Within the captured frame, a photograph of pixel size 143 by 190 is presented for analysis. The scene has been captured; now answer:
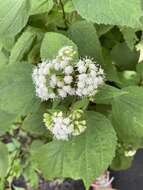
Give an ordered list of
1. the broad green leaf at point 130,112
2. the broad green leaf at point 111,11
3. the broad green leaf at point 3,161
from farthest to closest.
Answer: the broad green leaf at point 3,161 < the broad green leaf at point 130,112 < the broad green leaf at point 111,11

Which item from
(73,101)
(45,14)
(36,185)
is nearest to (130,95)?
(73,101)

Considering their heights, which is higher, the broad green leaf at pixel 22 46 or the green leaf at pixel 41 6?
the green leaf at pixel 41 6

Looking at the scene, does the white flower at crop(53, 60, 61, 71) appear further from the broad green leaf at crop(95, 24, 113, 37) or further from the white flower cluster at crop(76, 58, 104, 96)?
the broad green leaf at crop(95, 24, 113, 37)

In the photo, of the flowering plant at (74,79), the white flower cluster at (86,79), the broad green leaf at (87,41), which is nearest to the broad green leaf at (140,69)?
the flowering plant at (74,79)

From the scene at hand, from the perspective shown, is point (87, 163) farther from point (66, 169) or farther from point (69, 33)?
point (69, 33)

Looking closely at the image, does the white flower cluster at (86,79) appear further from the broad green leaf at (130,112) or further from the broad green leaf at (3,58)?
the broad green leaf at (3,58)

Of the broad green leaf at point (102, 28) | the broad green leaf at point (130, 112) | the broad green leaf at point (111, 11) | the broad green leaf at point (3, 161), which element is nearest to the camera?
the broad green leaf at point (111, 11)

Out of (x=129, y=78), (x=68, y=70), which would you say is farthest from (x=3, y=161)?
(x=68, y=70)

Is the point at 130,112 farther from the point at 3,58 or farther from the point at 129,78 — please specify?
the point at 3,58
